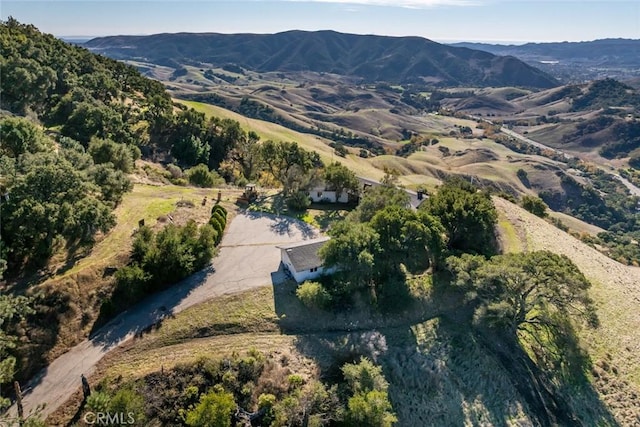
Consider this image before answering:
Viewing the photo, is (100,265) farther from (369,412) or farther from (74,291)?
(369,412)

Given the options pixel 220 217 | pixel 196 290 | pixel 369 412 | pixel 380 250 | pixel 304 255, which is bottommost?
pixel 369 412

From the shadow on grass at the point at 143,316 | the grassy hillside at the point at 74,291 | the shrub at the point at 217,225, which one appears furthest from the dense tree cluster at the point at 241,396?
the shrub at the point at 217,225

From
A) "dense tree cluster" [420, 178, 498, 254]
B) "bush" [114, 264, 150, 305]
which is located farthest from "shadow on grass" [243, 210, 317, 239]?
"bush" [114, 264, 150, 305]

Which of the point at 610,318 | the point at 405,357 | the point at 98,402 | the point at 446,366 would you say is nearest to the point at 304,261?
the point at 405,357

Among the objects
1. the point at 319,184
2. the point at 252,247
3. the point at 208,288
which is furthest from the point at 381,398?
the point at 319,184

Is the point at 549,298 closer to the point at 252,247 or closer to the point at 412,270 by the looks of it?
the point at 412,270

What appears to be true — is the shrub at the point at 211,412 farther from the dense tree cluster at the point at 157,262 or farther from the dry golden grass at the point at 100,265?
the dense tree cluster at the point at 157,262
